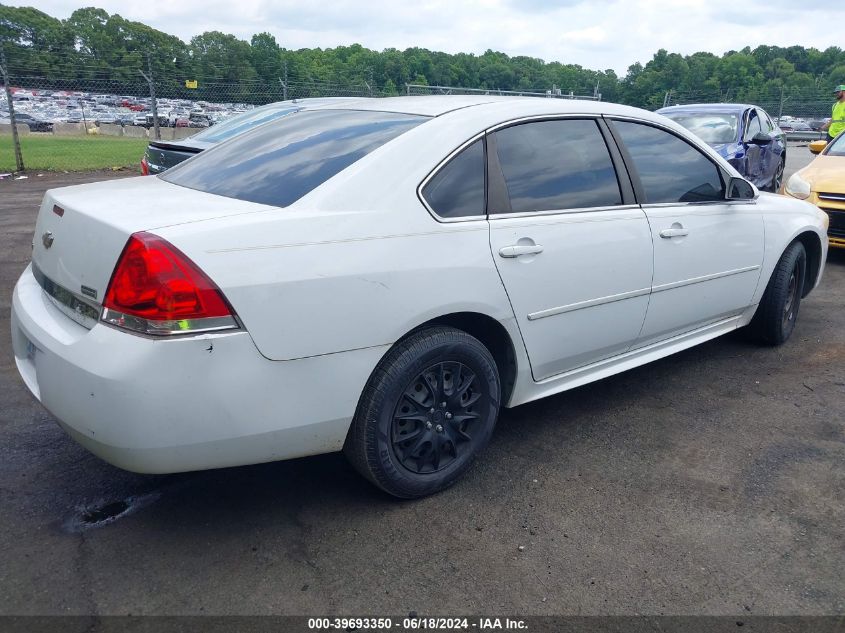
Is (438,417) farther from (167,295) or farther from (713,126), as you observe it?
(713,126)

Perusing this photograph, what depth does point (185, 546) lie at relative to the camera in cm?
256

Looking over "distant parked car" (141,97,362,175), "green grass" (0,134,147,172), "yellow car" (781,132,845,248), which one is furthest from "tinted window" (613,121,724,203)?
"green grass" (0,134,147,172)

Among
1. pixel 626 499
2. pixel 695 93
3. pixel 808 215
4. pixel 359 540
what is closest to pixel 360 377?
pixel 359 540

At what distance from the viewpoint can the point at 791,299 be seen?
4.82 meters

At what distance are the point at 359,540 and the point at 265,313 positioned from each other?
0.93 meters

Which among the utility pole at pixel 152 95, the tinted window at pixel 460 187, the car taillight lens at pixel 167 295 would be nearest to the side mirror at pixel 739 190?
the tinted window at pixel 460 187

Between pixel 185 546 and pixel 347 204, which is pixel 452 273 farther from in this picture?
pixel 185 546

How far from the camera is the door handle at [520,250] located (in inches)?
114

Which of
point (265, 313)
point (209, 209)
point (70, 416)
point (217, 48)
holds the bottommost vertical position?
point (70, 416)

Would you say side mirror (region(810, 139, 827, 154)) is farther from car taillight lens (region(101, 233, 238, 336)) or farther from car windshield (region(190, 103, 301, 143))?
car taillight lens (region(101, 233, 238, 336))

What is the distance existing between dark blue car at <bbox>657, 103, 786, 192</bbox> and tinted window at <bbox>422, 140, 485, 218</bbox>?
702 cm

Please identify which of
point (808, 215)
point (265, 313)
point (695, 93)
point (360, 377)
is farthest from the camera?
point (695, 93)

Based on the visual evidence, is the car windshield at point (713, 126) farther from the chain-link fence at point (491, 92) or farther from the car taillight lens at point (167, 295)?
the car taillight lens at point (167, 295)

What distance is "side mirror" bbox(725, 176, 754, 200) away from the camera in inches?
159
